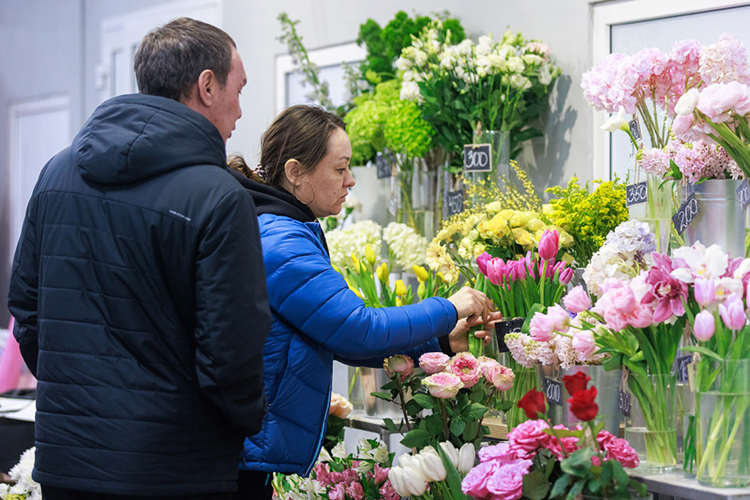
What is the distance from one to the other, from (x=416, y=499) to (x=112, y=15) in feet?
11.8

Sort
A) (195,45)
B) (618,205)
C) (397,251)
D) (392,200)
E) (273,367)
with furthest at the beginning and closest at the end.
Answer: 1. (392,200)
2. (397,251)
3. (618,205)
4. (273,367)
5. (195,45)

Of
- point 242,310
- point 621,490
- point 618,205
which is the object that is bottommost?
point 621,490

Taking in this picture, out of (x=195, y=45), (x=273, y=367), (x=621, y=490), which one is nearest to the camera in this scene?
(x=621, y=490)

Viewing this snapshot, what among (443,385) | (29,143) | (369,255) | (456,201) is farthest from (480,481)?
(29,143)

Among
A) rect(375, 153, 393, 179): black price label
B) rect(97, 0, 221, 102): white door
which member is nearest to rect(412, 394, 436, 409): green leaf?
rect(375, 153, 393, 179): black price label

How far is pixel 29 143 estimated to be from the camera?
15.6ft

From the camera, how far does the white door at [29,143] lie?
466 centimetres

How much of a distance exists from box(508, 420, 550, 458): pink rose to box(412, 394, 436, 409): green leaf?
326 mm

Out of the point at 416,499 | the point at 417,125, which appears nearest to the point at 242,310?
Answer: the point at 416,499

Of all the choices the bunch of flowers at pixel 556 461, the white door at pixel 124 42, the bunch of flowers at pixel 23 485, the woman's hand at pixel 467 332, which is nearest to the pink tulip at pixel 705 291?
the bunch of flowers at pixel 556 461

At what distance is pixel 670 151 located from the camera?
1501mm

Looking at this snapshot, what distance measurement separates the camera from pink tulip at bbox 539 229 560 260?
163cm

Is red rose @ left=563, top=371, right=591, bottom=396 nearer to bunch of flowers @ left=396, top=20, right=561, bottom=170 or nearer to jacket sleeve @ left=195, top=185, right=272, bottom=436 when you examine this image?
jacket sleeve @ left=195, top=185, right=272, bottom=436

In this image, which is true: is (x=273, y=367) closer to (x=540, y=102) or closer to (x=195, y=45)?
(x=195, y=45)
